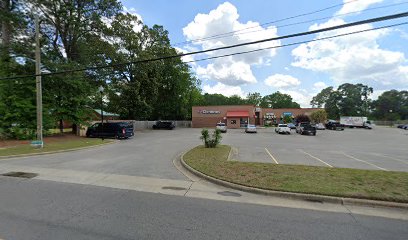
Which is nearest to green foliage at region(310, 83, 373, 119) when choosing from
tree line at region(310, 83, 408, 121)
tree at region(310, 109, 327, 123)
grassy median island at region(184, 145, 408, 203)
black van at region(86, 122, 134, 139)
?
tree line at region(310, 83, 408, 121)

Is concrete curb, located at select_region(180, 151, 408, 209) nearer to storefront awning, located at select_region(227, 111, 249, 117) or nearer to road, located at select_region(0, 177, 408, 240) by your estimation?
road, located at select_region(0, 177, 408, 240)

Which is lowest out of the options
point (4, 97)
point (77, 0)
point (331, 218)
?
point (331, 218)

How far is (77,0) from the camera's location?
27047mm

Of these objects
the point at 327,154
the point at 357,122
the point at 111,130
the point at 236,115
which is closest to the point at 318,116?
the point at 357,122

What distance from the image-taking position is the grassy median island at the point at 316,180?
6102 millimetres

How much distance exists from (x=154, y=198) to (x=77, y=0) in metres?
29.8

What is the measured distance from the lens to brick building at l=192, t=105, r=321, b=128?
51375 millimetres

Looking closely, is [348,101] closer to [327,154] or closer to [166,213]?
[327,154]

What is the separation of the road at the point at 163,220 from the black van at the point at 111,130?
17.9 m

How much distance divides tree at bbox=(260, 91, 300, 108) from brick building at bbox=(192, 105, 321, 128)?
5232 centimetres

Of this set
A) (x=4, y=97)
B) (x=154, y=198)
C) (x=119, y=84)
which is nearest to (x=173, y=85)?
(x=119, y=84)

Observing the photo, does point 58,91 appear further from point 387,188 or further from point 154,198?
point 387,188

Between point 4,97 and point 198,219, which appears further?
point 4,97

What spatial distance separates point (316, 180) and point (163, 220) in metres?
5.08
